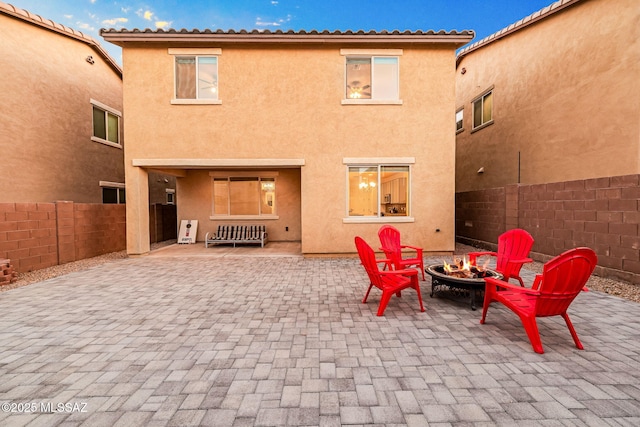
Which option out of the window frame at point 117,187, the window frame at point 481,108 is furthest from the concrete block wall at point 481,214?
the window frame at point 117,187

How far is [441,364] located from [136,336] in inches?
150

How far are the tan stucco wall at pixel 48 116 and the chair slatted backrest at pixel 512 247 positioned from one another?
1458 centimetres

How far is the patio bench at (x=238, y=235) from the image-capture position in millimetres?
10523

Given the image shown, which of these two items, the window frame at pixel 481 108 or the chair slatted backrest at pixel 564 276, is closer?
the chair slatted backrest at pixel 564 276

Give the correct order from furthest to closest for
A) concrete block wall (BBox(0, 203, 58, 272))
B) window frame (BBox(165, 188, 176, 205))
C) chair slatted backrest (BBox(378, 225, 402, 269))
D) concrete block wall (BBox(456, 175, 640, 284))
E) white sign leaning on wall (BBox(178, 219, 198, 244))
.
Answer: window frame (BBox(165, 188, 176, 205)) → white sign leaning on wall (BBox(178, 219, 198, 244)) → concrete block wall (BBox(0, 203, 58, 272)) → chair slatted backrest (BBox(378, 225, 402, 269)) → concrete block wall (BBox(456, 175, 640, 284))

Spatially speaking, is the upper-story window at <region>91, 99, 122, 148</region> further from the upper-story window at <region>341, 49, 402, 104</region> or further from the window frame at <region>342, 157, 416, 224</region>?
the window frame at <region>342, 157, 416, 224</region>

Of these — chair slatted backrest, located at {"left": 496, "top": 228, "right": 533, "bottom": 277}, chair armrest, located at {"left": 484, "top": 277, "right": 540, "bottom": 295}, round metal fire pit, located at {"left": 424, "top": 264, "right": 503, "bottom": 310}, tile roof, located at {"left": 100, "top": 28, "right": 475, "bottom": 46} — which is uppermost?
tile roof, located at {"left": 100, "top": 28, "right": 475, "bottom": 46}

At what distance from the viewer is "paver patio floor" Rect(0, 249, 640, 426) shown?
7.23ft

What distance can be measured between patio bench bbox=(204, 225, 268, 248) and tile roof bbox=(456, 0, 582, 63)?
12741mm

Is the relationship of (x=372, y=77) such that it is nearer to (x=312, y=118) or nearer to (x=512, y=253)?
(x=312, y=118)

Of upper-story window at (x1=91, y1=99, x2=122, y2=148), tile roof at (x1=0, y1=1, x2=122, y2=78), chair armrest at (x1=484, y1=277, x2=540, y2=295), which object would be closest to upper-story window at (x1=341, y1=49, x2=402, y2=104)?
chair armrest at (x1=484, y1=277, x2=540, y2=295)

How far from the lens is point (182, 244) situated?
1120 centimetres

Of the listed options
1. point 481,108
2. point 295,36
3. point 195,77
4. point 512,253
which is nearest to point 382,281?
point 512,253

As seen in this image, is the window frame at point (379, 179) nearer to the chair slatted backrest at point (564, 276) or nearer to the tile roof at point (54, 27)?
the chair slatted backrest at point (564, 276)
